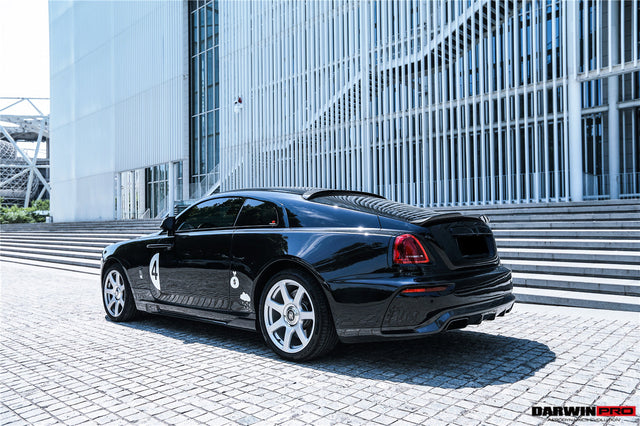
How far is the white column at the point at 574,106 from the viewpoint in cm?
1129

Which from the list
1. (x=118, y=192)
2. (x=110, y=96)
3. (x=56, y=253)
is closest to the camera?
(x=56, y=253)

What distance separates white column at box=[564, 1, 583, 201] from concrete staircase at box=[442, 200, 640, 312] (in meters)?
1.62

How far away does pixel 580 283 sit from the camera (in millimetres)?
6195

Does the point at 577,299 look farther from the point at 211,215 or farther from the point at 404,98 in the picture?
the point at 404,98

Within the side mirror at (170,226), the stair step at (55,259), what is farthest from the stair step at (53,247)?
the side mirror at (170,226)

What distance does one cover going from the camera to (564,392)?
3080 millimetres

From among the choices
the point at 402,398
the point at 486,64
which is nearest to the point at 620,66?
the point at 486,64

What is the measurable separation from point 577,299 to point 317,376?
12.3ft

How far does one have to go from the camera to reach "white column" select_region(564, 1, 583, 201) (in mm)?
11288

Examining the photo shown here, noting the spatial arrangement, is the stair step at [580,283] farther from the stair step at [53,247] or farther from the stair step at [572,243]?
the stair step at [53,247]

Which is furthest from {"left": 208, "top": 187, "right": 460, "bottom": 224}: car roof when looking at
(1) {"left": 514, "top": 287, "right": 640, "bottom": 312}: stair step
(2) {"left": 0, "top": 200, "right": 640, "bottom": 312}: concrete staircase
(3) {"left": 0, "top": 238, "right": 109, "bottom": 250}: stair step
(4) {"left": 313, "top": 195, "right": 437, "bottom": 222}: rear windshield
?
(3) {"left": 0, "top": 238, "right": 109, "bottom": 250}: stair step

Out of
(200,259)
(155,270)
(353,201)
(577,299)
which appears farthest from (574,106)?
(155,270)

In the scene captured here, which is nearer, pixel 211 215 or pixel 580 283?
pixel 211 215

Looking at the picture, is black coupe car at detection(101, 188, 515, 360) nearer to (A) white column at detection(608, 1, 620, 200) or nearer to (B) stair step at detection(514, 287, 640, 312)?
(B) stair step at detection(514, 287, 640, 312)
